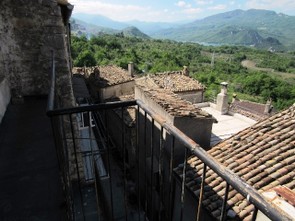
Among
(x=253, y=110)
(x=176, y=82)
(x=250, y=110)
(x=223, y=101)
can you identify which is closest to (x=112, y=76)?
(x=176, y=82)

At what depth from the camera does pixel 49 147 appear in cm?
329

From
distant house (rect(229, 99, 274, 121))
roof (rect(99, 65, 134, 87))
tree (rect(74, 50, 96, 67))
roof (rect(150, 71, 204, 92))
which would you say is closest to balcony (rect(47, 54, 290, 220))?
roof (rect(150, 71, 204, 92))

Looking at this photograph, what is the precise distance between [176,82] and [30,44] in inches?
503

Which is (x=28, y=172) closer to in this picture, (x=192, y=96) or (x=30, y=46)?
(x=30, y=46)

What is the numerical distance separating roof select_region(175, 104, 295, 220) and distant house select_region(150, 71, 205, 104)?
361 inches

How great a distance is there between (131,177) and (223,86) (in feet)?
23.0

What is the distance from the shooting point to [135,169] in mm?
8742

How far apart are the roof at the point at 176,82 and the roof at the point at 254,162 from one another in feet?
29.9

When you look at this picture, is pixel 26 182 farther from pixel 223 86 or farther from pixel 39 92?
pixel 223 86

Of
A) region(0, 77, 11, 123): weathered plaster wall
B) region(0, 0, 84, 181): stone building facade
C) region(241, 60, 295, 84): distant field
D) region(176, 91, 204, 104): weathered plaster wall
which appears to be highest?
region(0, 0, 84, 181): stone building facade

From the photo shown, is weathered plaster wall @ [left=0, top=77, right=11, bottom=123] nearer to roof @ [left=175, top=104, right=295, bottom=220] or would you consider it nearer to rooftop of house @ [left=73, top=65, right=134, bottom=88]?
roof @ [left=175, top=104, right=295, bottom=220]

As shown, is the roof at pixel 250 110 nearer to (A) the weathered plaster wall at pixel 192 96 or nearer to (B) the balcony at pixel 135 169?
(A) the weathered plaster wall at pixel 192 96

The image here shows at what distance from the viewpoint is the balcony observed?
1465mm

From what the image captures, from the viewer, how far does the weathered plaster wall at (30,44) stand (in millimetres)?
4922
